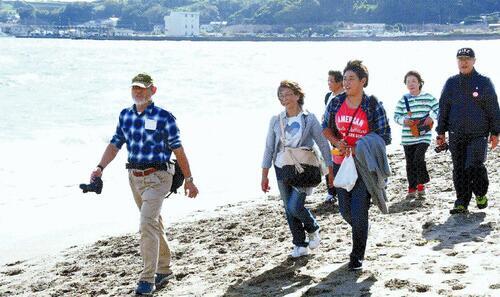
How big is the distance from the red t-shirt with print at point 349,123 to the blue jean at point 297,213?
Result: 0.72 metres

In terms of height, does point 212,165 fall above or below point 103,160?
below

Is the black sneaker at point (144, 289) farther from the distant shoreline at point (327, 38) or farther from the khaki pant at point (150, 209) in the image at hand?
the distant shoreline at point (327, 38)

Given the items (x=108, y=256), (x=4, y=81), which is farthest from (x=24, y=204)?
(x=4, y=81)

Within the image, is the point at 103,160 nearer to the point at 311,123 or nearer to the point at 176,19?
the point at 311,123

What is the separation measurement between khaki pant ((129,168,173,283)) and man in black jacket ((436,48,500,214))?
308cm

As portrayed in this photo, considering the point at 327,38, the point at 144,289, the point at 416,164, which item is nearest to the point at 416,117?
the point at 416,164

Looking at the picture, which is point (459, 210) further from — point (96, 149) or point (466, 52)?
point (96, 149)

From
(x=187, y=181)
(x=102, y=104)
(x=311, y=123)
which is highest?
(x=311, y=123)

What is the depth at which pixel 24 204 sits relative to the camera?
11.5 metres

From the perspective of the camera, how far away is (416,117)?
8.84 m

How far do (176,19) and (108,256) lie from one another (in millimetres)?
173766

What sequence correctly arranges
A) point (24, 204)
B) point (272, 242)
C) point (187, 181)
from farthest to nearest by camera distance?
point (24, 204), point (272, 242), point (187, 181)

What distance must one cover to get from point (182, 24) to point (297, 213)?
174 metres

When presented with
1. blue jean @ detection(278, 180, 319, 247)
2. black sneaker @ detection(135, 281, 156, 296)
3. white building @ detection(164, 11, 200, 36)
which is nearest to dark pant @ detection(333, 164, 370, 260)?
blue jean @ detection(278, 180, 319, 247)
